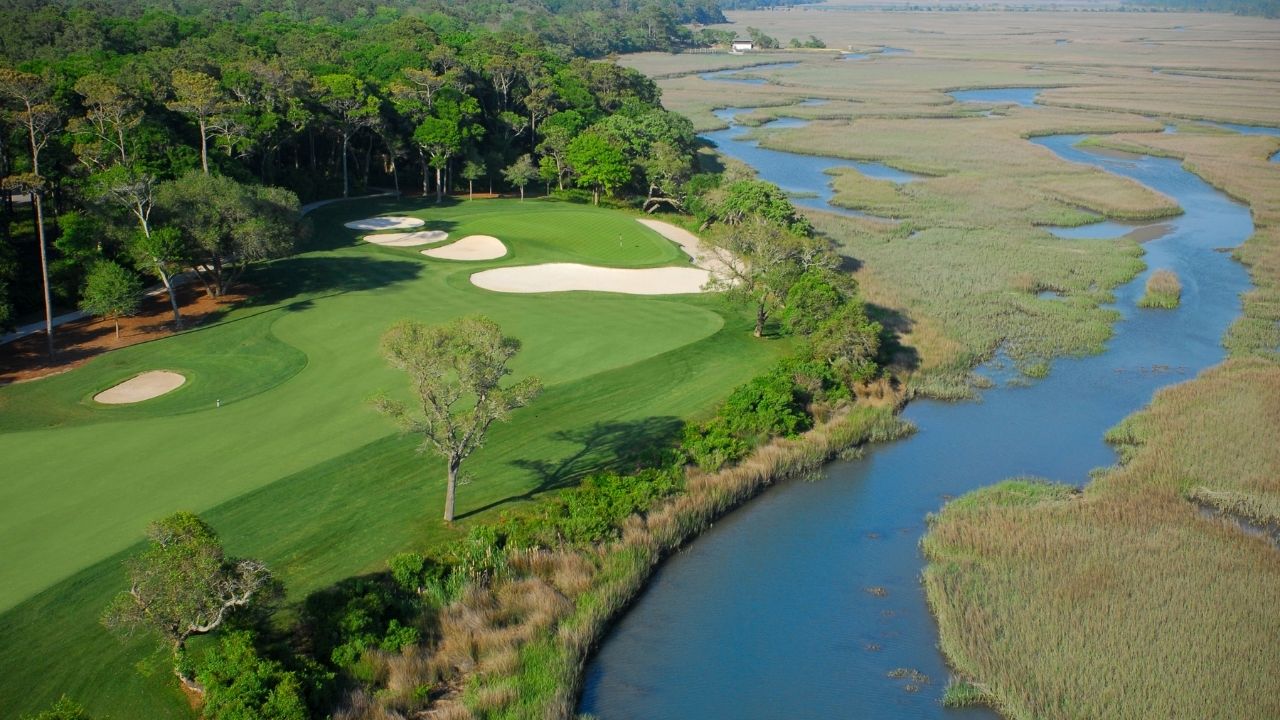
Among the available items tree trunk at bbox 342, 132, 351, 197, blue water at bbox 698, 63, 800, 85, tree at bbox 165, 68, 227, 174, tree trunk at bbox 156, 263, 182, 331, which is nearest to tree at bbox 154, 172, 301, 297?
tree trunk at bbox 156, 263, 182, 331

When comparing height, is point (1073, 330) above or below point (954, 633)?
above

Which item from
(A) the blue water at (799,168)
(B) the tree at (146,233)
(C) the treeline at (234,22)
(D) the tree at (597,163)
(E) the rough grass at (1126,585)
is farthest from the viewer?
(C) the treeline at (234,22)

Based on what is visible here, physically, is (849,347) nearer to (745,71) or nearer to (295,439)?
(295,439)

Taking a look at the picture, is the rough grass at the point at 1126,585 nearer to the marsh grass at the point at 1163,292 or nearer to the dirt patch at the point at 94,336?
the marsh grass at the point at 1163,292

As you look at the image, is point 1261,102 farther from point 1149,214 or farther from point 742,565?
point 742,565

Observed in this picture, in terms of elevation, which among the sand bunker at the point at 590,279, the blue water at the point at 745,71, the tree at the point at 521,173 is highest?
the blue water at the point at 745,71

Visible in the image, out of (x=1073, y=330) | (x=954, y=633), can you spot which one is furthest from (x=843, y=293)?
(x=954, y=633)

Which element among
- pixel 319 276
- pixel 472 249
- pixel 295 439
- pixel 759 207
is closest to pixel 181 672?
pixel 295 439

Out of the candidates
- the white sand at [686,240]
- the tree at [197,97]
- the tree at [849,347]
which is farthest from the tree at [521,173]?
the tree at [849,347]
